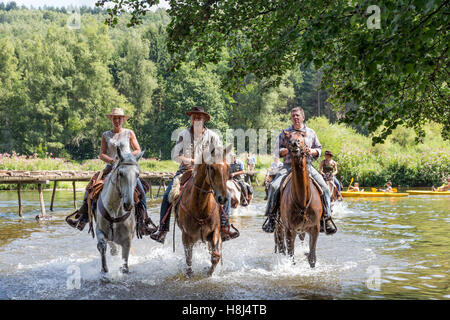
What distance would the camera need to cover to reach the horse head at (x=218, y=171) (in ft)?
20.1

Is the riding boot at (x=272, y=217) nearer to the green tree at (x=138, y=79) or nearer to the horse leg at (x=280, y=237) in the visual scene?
the horse leg at (x=280, y=237)

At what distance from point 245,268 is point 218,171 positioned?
3.32 meters

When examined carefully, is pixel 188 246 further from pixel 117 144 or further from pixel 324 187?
pixel 324 187

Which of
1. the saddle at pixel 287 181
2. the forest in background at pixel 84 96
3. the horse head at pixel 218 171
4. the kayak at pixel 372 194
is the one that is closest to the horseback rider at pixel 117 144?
the horse head at pixel 218 171

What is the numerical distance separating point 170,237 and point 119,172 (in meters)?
7.41

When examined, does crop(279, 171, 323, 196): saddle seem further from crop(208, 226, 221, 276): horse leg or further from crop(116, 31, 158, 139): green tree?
crop(116, 31, 158, 139): green tree

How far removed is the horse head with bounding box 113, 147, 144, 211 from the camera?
6.71 meters

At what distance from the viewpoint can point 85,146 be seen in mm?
63812

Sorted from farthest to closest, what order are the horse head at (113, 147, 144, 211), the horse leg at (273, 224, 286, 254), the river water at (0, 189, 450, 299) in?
the horse leg at (273, 224, 286, 254), the river water at (0, 189, 450, 299), the horse head at (113, 147, 144, 211)

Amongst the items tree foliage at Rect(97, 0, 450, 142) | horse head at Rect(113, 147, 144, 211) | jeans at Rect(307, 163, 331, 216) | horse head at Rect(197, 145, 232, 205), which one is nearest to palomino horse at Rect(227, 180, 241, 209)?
jeans at Rect(307, 163, 331, 216)

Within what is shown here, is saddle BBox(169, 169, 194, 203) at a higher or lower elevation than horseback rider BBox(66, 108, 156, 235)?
lower

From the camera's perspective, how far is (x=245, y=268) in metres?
8.91

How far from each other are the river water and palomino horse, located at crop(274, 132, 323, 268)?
75cm
